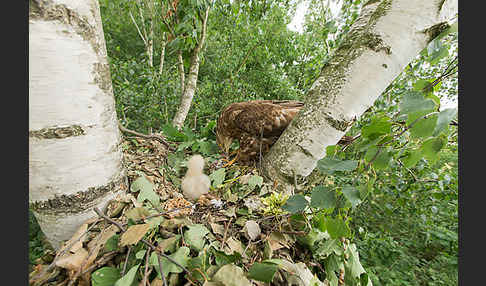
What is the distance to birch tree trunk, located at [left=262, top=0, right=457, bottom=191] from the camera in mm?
432

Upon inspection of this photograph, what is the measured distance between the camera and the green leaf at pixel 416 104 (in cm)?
28

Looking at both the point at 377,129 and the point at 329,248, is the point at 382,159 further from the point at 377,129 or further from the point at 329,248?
the point at 329,248

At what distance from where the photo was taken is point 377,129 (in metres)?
0.34

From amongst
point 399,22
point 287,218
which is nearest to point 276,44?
point 399,22

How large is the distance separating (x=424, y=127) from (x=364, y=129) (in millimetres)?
81

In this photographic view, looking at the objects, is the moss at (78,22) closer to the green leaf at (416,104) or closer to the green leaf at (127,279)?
the green leaf at (127,279)

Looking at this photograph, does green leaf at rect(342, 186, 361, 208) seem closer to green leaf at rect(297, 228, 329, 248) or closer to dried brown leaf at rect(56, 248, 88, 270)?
green leaf at rect(297, 228, 329, 248)

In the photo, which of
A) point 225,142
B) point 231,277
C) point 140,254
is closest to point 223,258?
point 231,277

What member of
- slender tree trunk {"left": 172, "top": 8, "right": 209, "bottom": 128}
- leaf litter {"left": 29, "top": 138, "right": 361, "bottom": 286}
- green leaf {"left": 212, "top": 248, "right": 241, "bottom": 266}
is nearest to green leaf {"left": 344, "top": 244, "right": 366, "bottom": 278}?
leaf litter {"left": 29, "top": 138, "right": 361, "bottom": 286}

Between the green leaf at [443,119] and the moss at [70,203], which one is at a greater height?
the green leaf at [443,119]

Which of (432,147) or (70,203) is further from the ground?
(432,147)

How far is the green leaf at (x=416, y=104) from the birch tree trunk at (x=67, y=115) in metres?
0.59

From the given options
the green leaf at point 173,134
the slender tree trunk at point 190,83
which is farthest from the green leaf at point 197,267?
the slender tree trunk at point 190,83

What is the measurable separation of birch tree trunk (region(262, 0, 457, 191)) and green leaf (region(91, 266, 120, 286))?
16.9 inches
